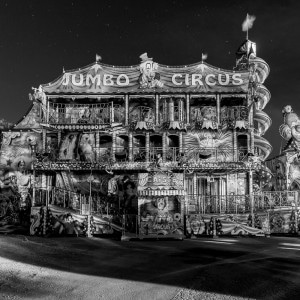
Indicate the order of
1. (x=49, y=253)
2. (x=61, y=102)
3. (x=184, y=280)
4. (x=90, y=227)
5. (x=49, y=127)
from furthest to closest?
(x=61, y=102)
(x=49, y=127)
(x=90, y=227)
(x=49, y=253)
(x=184, y=280)

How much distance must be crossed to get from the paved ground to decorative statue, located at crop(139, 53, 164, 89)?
46.8ft

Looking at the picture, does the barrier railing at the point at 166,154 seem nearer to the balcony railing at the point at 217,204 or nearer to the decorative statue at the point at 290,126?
the balcony railing at the point at 217,204

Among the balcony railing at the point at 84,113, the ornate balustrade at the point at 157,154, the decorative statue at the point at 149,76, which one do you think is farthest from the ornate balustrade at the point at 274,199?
the balcony railing at the point at 84,113

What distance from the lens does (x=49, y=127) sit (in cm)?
2895

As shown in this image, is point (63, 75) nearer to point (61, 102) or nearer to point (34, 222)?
point (61, 102)

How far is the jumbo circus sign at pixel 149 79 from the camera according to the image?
97.8ft

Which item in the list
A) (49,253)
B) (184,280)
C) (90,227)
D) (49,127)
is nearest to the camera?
(184,280)

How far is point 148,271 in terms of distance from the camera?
12.8m

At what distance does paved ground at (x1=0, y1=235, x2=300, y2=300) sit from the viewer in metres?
10.4

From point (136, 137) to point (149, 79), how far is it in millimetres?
4600

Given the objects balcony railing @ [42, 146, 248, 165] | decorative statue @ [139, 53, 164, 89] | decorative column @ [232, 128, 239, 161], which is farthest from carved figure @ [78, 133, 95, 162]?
decorative column @ [232, 128, 239, 161]

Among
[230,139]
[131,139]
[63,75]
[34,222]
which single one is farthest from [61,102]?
[230,139]

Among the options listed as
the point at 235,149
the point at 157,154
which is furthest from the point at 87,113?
the point at 235,149

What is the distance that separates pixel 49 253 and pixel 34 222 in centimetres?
799
